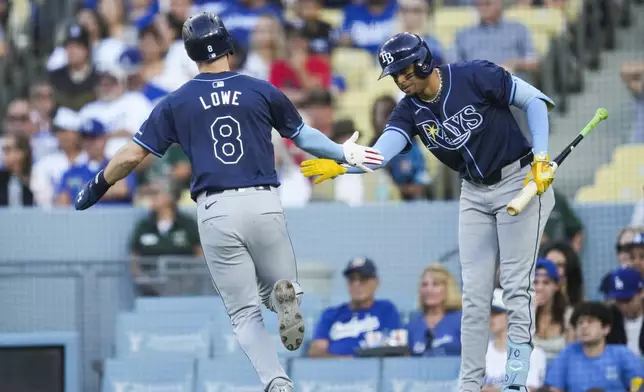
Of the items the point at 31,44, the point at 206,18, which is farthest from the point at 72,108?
the point at 206,18

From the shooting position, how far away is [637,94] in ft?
39.7

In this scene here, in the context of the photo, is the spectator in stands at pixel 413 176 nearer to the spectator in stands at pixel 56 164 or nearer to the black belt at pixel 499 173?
the spectator in stands at pixel 56 164

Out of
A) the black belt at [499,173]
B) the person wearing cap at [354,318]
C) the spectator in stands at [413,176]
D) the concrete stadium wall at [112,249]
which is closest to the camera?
the black belt at [499,173]

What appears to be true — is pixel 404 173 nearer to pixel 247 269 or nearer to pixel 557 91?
pixel 557 91

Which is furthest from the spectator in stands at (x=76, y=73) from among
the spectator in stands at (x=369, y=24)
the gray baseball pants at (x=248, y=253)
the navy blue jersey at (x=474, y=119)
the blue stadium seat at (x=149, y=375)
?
the navy blue jersey at (x=474, y=119)

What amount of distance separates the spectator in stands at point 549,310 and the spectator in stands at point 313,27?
449 cm

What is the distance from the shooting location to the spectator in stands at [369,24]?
13.9 meters

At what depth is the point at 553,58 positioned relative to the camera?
42.2ft

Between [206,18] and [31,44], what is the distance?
8454 mm

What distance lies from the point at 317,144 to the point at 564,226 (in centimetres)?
423

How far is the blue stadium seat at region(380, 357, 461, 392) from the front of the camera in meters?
9.55

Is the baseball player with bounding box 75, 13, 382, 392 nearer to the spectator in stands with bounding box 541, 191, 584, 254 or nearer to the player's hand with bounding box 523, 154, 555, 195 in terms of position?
the player's hand with bounding box 523, 154, 555, 195

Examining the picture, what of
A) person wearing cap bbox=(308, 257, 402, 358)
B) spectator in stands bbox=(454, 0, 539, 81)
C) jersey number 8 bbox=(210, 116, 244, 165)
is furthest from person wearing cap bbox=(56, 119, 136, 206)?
jersey number 8 bbox=(210, 116, 244, 165)

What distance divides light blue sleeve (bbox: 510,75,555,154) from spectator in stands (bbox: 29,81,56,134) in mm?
7094
